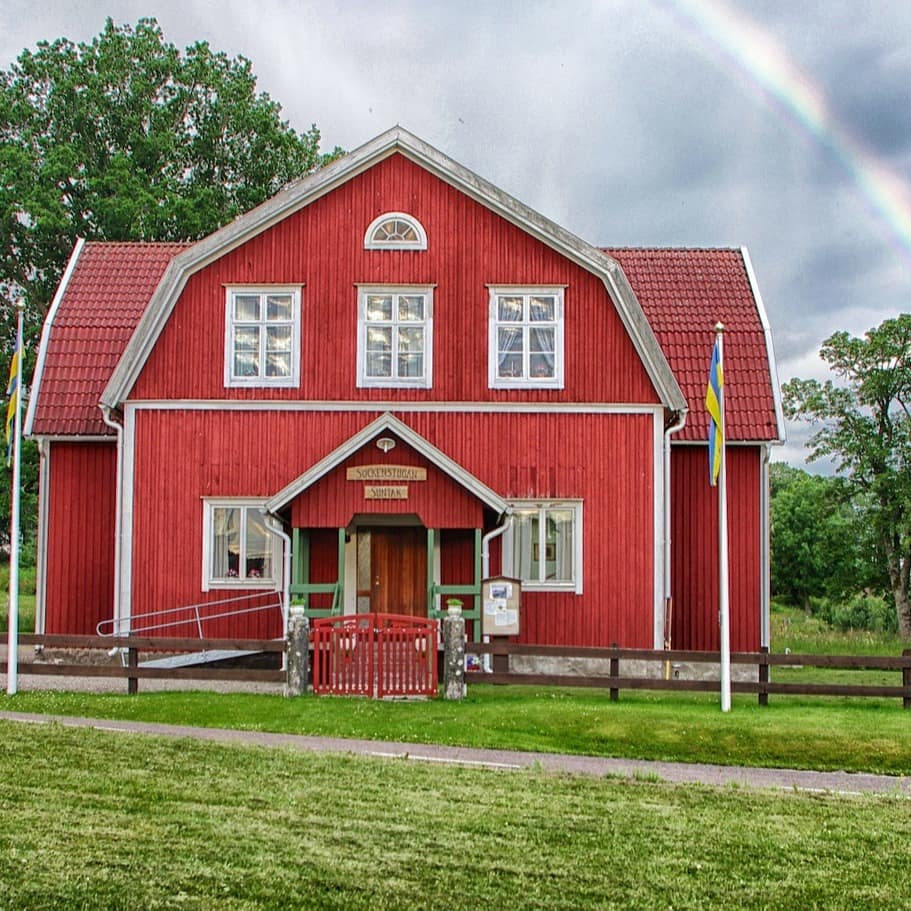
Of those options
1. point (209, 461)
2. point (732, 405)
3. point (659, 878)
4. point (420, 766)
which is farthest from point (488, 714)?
point (732, 405)

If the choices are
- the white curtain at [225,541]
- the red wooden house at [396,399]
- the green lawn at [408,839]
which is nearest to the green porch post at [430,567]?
the red wooden house at [396,399]

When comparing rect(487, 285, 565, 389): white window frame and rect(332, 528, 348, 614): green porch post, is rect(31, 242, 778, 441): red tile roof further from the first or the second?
rect(332, 528, 348, 614): green porch post

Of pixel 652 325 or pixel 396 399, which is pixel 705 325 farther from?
pixel 396 399

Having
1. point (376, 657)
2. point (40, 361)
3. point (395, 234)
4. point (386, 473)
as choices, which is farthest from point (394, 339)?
point (40, 361)

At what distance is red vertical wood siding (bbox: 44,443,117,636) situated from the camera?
2133cm

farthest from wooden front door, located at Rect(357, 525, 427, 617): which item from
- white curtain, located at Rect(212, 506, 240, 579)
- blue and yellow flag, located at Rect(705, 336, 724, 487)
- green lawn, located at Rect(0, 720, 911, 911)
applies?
green lawn, located at Rect(0, 720, 911, 911)

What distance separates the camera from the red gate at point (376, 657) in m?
15.6

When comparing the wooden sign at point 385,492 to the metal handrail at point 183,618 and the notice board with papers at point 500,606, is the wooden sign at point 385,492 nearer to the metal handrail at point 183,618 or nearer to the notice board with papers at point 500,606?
the notice board with papers at point 500,606

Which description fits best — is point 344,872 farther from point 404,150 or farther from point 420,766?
point 404,150

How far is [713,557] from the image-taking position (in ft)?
70.2

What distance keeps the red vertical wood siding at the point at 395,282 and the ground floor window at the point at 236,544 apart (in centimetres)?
203

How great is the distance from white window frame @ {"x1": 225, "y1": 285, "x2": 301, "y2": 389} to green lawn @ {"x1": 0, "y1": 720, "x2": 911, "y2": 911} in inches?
384

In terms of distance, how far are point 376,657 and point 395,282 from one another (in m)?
7.45

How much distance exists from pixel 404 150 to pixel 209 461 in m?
6.51
